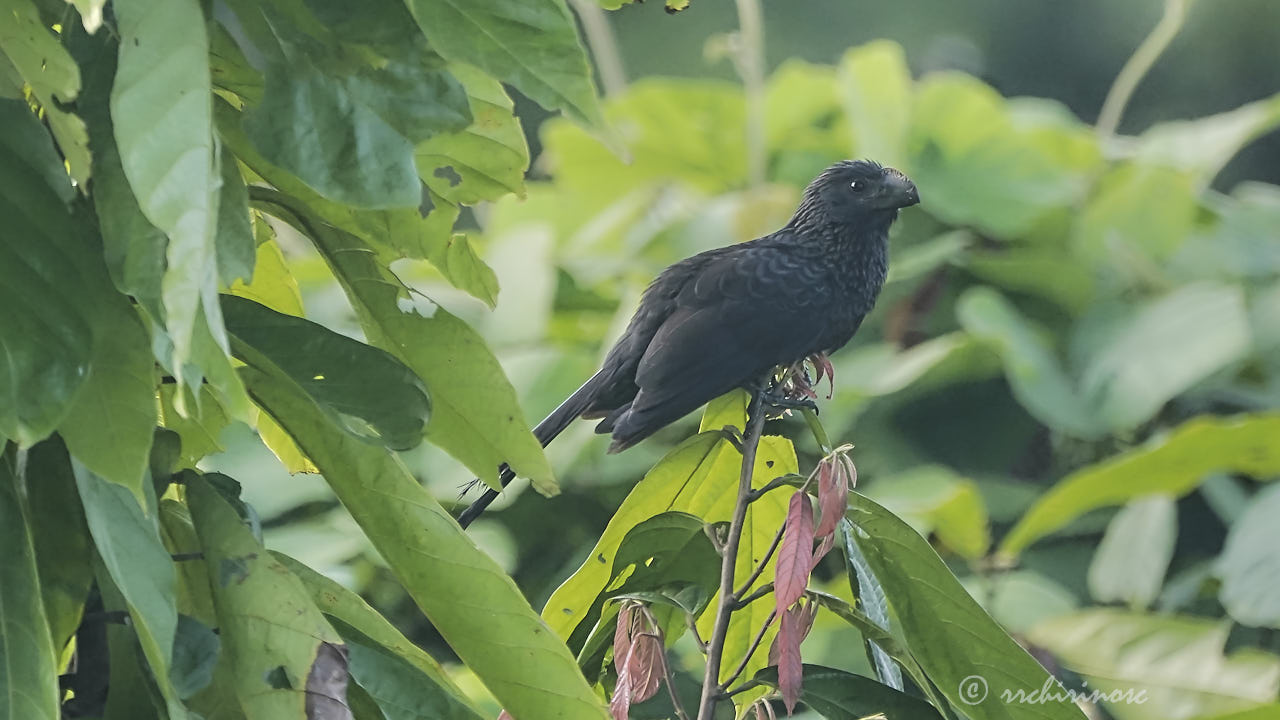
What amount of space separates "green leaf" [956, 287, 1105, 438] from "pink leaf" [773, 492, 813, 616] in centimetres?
200

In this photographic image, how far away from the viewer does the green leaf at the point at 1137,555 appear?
8.14 feet

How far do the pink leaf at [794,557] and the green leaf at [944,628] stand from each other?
4 cm

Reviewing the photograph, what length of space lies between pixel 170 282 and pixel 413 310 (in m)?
0.27

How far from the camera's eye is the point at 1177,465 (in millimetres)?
2139

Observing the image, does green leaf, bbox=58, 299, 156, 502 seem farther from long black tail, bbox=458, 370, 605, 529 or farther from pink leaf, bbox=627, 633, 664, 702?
long black tail, bbox=458, 370, 605, 529

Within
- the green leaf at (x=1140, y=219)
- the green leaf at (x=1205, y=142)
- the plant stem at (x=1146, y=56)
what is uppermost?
the plant stem at (x=1146, y=56)

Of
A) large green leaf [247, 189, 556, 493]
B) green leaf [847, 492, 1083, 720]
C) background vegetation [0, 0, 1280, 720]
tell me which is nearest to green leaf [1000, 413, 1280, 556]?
background vegetation [0, 0, 1280, 720]

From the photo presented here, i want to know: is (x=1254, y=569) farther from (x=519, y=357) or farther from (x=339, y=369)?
(x=339, y=369)

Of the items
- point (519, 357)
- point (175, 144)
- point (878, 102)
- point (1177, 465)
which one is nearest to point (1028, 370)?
point (1177, 465)

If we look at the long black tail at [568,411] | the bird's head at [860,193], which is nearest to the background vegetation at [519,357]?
the long black tail at [568,411]

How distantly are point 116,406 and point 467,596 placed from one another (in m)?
0.18

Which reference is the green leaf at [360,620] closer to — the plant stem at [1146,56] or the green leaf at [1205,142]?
the plant stem at [1146,56]

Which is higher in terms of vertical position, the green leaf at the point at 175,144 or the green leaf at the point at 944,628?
the green leaf at the point at 175,144

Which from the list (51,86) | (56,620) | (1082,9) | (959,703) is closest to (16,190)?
(51,86)
